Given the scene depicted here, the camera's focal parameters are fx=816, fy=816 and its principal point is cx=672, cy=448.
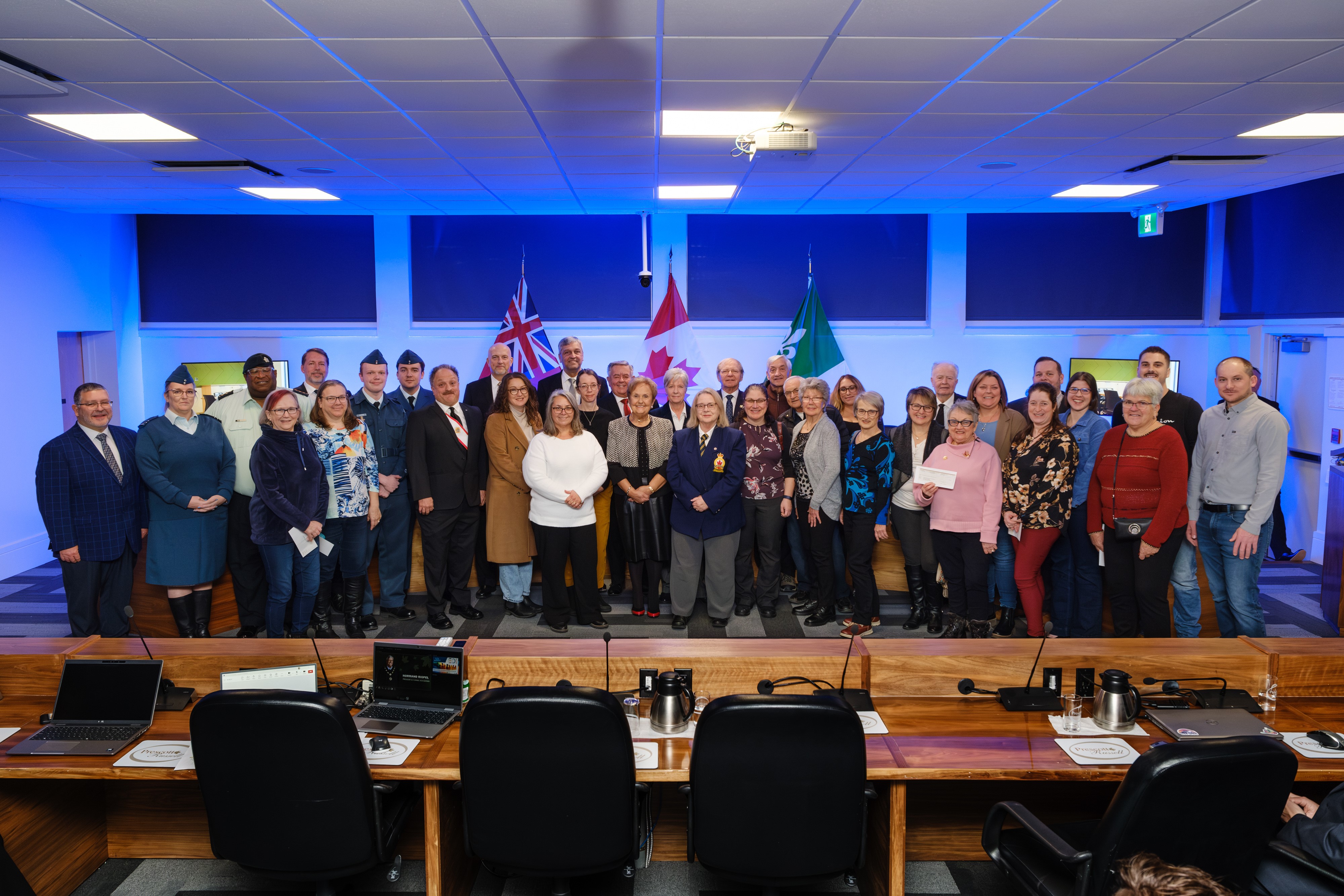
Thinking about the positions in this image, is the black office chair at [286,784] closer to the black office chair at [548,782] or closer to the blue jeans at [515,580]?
the black office chair at [548,782]

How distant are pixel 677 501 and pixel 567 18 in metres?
2.69

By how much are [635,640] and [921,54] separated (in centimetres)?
253

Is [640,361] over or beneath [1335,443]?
over

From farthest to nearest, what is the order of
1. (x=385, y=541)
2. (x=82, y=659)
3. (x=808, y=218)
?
1. (x=808, y=218)
2. (x=385, y=541)
3. (x=82, y=659)

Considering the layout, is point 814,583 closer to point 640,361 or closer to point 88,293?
point 640,361

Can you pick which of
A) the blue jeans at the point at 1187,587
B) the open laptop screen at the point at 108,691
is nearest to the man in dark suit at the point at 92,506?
the open laptop screen at the point at 108,691

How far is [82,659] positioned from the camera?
2668 mm

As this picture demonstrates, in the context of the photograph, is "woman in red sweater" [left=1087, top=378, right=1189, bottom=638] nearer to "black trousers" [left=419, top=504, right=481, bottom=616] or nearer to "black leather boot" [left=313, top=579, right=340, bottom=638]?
"black trousers" [left=419, top=504, right=481, bottom=616]

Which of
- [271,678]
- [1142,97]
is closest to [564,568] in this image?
[271,678]

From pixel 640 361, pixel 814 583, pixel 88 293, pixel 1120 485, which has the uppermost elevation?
pixel 88 293

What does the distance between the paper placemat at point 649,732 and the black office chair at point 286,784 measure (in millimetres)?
771

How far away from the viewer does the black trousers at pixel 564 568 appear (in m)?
4.66

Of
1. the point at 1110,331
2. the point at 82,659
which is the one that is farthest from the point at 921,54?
the point at 1110,331

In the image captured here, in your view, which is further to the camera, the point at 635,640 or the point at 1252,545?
the point at 1252,545
